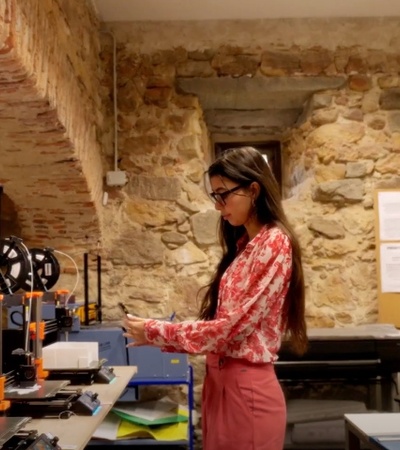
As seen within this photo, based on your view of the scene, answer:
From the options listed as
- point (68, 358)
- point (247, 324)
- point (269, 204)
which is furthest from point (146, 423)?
point (269, 204)

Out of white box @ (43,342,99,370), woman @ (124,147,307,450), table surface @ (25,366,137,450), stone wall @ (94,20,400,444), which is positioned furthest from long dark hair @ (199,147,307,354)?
stone wall @ (94,20,400,444)

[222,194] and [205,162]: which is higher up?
[205,162]

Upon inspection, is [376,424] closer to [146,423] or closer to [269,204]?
[269,204]

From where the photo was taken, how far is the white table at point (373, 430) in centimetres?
162

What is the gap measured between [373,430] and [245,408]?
47 centimetres

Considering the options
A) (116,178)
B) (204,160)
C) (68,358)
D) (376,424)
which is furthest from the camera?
(204,160)

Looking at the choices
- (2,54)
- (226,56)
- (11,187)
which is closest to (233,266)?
(2,54)

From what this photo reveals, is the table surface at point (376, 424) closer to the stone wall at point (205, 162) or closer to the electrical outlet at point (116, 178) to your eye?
the stone wall at point (205, 162)

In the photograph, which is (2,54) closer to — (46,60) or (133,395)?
(46,60)

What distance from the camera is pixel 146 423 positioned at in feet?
10.00

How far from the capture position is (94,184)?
353cm

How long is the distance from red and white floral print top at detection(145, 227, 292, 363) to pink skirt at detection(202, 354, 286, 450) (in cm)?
5

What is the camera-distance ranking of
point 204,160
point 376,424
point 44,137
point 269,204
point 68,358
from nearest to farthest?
point 269,204 < point 376,424 < point 68,358 < point 44,137 < point 204,160

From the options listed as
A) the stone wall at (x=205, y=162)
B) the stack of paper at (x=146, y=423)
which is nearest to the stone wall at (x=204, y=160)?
the stone wall at (x=205, y=162)
